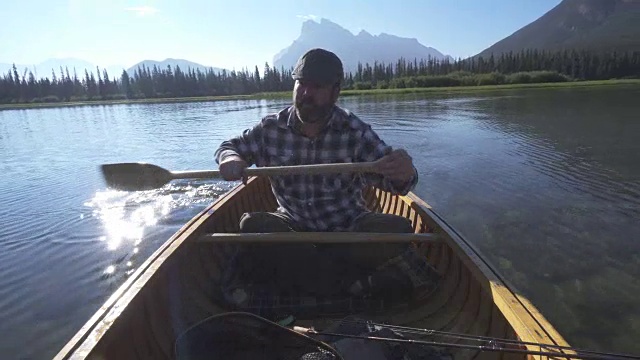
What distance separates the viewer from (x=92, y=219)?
8.24m

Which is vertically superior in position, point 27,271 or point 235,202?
point 235,202

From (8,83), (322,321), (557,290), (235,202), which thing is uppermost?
(8,83)

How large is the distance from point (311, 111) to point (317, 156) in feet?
1.53

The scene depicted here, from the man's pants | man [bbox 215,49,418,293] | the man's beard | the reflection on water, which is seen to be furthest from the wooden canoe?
the reflection on water

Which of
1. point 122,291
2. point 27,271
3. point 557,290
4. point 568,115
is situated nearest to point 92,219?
point 27,271

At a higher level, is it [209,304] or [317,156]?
[317,156]

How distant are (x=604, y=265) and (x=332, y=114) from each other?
4.75 metres

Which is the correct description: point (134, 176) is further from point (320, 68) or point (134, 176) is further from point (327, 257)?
point (320, 68)

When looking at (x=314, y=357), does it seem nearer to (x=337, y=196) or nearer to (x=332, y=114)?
(x=337, y=196)

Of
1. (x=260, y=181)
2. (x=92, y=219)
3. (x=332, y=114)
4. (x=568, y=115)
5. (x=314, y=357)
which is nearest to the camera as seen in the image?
(x=314, y=357)

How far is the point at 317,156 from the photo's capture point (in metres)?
3.67

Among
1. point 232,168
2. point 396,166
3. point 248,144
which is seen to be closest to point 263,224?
point 232,168

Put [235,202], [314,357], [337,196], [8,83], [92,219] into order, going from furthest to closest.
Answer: [8,83] → [92,219] → [235,202] → [337,196] → [314,357]

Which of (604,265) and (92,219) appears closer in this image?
(604,265)
